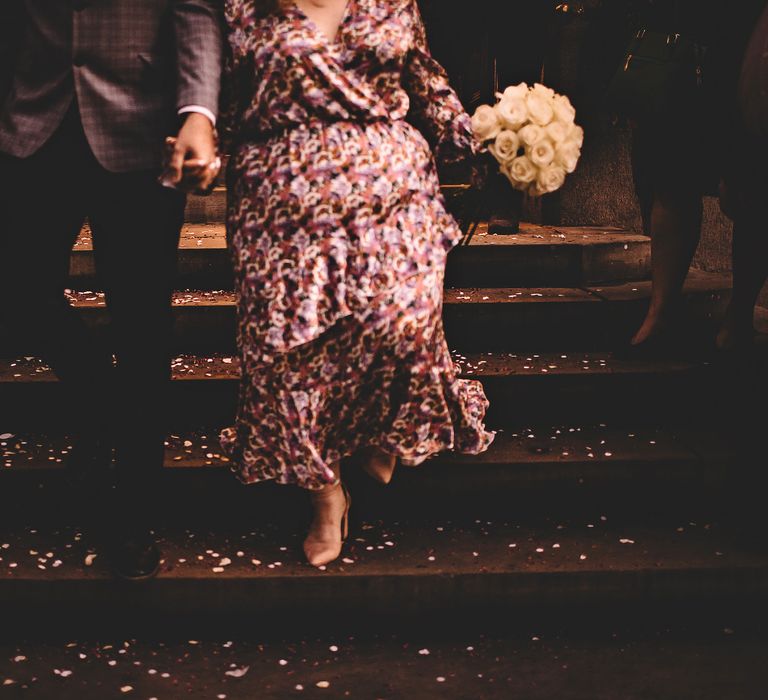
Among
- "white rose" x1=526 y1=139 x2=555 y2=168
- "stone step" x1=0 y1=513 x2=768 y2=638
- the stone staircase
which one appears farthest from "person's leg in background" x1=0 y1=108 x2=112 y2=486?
"white rose" x1=526 y1=139 x2=555 y2=168

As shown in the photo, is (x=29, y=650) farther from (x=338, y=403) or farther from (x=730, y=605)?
(x=730, y=605)

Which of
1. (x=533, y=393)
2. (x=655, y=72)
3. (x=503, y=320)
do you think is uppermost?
(x=655, y=72)

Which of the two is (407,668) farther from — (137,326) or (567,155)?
(567,155)

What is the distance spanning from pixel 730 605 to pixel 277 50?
211 cm

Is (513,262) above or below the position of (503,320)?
above

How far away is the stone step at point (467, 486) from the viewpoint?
120 inches

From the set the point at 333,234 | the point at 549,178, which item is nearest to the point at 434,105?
the point at 549,178

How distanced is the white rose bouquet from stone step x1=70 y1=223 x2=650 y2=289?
1.41 metres

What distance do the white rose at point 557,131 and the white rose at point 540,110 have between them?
22 mm

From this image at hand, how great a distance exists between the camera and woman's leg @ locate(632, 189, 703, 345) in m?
3.60

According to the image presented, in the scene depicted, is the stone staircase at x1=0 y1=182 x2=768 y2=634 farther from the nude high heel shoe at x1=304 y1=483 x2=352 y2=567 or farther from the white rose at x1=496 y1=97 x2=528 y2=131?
the white rose at x1=496 y1=97 x2=528 y2=131

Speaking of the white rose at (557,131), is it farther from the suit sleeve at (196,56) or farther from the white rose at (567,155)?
the suit sleeve at (196,56)

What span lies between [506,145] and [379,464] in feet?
3.47

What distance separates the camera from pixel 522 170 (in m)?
2.74
